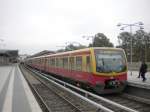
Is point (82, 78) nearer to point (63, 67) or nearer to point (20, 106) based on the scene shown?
point (20, 106)

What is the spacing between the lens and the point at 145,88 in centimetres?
1498

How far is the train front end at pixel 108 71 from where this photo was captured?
15.4 metres

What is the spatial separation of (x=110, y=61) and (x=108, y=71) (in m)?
0.63

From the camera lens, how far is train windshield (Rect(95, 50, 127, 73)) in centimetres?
1561

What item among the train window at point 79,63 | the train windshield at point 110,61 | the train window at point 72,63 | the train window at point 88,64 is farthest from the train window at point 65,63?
the train windshield at point 110,61

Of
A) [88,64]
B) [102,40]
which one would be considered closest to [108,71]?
[88,64]

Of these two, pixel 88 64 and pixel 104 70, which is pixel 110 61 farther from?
pixel 88 64

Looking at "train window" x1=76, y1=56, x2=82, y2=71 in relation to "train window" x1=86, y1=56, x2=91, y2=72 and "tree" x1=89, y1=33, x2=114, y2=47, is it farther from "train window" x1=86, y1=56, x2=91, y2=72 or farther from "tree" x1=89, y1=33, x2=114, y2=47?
"tree" x1=89, y1=33, x2=114, y2=47

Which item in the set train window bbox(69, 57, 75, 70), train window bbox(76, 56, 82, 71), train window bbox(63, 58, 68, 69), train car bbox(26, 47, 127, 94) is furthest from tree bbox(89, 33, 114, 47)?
train car bbox(26, 47, 127, 94)

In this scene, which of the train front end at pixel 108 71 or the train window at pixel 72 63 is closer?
the train front end at pixel 108 71

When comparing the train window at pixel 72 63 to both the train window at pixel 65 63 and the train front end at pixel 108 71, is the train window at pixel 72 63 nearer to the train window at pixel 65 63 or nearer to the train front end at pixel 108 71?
the train window at pixel 65 63

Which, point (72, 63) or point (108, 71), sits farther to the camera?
point (72, 63)

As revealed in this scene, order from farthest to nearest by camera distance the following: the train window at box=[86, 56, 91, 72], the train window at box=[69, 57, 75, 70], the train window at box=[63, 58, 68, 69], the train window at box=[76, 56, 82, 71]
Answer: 1. the train window at box=[63, 58, 68, 69]
2. the train window at box=[69, 57, 75, 70]
3. the train window at box=[76, 56, 82, 71]
4. the train window at box=[86, 56, 91, 72]

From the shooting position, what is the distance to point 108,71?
51.3 feet
